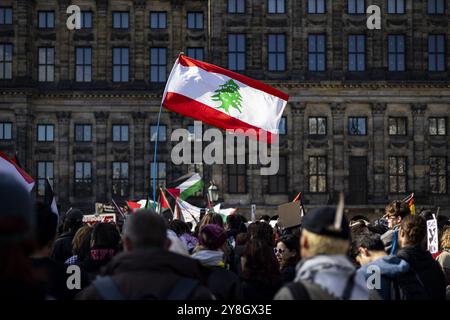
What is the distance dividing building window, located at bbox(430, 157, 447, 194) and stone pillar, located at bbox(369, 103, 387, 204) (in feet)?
8.17

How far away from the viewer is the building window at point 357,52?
43.3 meters

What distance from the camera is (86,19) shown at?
43.6 meters

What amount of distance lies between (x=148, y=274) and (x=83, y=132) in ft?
129

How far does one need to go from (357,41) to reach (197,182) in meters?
18.2

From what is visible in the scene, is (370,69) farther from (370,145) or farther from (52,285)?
(52,285)

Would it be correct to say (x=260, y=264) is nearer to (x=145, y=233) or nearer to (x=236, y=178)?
(x=145, y=233)

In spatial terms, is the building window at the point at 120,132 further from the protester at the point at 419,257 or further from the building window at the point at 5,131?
the protester at the point at 419,257

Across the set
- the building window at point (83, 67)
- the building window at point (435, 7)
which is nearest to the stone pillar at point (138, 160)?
the building window at point (83, 67)

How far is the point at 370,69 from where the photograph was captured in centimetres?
4312

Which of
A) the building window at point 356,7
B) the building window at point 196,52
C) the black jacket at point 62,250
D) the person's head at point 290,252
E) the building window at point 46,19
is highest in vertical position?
the building window at point 356,7

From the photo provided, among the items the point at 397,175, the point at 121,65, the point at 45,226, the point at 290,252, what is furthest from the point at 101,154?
the point at 45,226

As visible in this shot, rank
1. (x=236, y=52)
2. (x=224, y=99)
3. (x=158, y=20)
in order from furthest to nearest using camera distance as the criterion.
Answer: (x=158, y=20) < (x=236, y=52) < (x=224, y=99)

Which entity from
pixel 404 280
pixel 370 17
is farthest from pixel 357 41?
pixel 404 280

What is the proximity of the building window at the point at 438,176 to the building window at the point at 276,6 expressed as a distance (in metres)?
10.8
